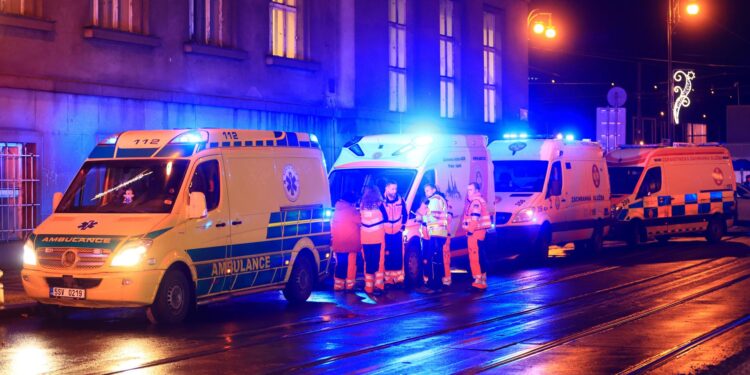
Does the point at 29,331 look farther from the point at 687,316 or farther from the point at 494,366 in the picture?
the point at 687,316

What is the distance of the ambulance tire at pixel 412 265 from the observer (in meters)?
18.2

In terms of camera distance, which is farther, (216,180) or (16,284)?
(16,284)

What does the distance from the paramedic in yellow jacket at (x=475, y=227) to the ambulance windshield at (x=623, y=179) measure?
10.9 m

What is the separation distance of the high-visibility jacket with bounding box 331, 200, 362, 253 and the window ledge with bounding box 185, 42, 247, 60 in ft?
22.2

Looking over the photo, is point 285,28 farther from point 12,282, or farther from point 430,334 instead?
point 430,334

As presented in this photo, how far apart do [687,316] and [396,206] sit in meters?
4.83

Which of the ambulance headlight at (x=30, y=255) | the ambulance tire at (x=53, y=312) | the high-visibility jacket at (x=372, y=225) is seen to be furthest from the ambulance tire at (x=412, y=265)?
the ambulance headlight at (x=30, y=255)

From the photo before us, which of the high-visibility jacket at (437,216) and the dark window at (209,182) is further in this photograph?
the high-visibility jacket at (437,216)

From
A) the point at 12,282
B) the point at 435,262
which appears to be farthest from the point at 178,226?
the point at 435,262

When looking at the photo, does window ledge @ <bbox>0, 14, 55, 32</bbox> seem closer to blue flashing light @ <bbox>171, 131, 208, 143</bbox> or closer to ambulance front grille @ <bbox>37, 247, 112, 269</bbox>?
blue flashing light @ <bbox>171, 131, 208, 143</bbox>

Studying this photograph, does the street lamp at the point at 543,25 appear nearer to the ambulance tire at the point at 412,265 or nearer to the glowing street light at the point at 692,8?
the glowing street light at the point at 692,8

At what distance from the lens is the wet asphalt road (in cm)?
1054

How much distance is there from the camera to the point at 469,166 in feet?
66.9

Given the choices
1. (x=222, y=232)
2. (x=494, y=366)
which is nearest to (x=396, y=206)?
(x=222, y=232)
